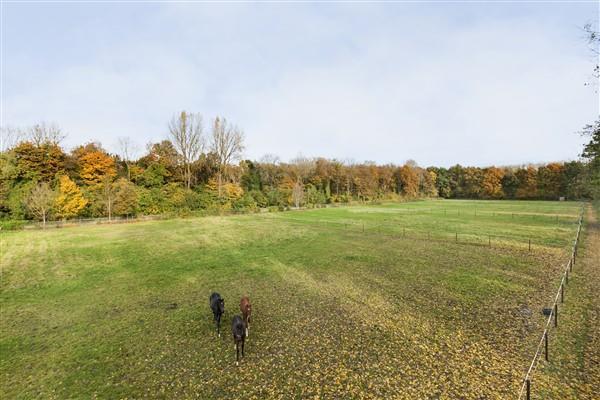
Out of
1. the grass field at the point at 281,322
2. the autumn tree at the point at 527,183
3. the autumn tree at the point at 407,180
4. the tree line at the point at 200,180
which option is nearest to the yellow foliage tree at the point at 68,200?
the tree line at the point at 200,180

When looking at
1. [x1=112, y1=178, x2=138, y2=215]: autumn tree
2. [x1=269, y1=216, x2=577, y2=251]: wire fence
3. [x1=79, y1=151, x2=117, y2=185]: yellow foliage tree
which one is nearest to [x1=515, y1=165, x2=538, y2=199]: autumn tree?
[x1=269, y1=216, x2=577, y2=251]: wire fence

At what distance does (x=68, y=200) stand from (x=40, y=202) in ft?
11.3

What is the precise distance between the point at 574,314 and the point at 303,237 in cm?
1996

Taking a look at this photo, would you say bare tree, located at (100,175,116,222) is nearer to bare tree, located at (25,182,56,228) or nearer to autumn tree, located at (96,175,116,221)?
autumn tree, located at (96,175,116,221)

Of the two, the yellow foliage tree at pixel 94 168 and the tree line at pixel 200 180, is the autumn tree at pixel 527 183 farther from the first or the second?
the yellow foliage tree at pixel 94 168

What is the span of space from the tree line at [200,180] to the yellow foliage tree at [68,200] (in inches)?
4.3

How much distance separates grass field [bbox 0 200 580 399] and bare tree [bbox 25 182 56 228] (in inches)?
794

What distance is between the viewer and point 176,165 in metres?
58.8

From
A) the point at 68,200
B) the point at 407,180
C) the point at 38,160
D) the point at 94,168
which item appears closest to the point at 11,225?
the point at 68,200

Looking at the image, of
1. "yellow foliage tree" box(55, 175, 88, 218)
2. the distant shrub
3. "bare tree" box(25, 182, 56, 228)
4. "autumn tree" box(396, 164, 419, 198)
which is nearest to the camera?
the distant shrub

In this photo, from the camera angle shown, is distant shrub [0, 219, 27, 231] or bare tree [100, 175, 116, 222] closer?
distant shrub [0, 219, 27, 231]

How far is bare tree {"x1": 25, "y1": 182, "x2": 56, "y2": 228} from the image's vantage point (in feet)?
119

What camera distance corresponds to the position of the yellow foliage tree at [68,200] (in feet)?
128

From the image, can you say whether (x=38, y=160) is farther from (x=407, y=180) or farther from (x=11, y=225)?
(x=407, y=180)
